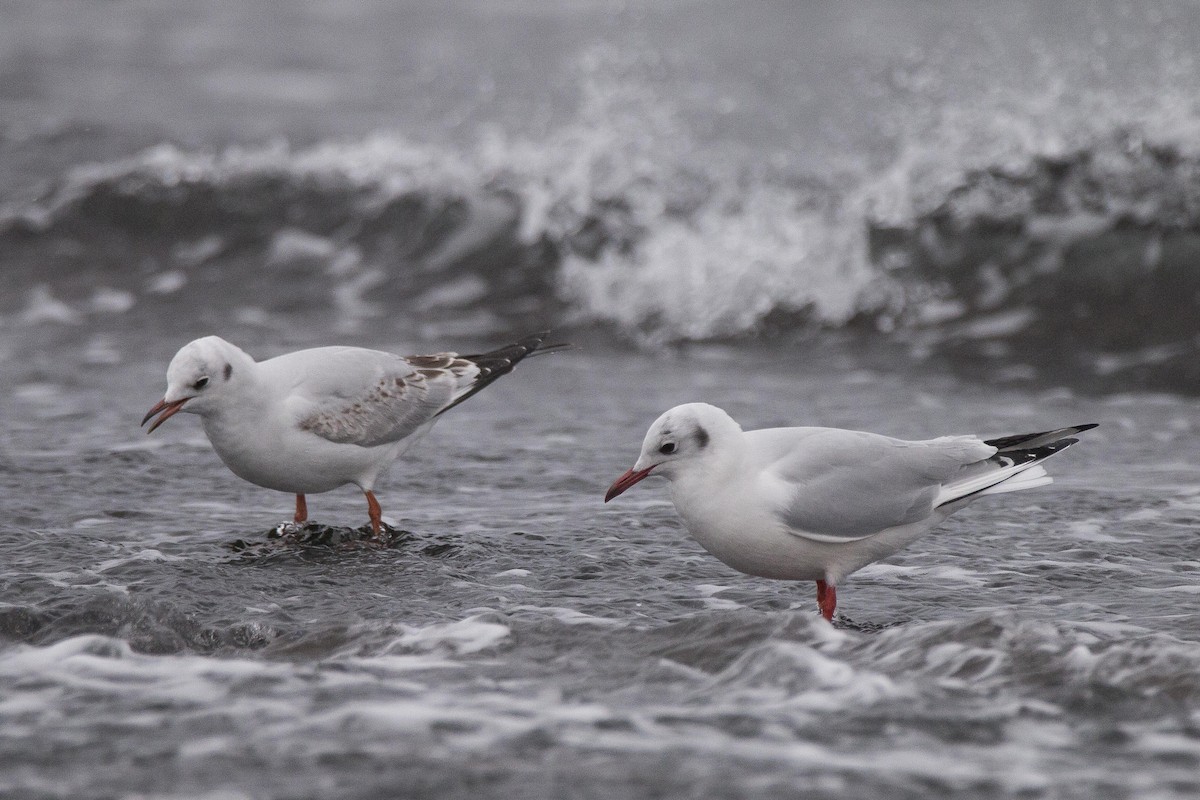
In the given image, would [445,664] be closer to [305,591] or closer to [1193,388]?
[305,591]

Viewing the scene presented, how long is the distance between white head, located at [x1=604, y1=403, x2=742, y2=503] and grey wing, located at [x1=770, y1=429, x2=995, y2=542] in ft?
0.81

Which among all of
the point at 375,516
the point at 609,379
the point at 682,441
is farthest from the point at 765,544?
the point at 609,379

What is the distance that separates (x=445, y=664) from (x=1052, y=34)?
1331 cm

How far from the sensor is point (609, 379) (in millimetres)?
9461

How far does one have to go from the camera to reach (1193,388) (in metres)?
9.04

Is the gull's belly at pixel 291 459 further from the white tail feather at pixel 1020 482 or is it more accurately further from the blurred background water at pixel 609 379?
the white tail feather at pixel 1020 482

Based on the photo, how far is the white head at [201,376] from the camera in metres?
5.73

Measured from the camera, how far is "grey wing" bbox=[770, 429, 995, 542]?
16.9 ft

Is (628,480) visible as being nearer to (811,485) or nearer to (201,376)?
(811,485)

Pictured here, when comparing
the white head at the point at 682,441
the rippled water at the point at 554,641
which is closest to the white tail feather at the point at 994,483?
the rippled water at the point at 554,641

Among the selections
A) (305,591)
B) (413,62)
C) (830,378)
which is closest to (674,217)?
(830,378)

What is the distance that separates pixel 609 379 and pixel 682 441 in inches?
170

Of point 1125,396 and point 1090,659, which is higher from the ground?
point 1125,396

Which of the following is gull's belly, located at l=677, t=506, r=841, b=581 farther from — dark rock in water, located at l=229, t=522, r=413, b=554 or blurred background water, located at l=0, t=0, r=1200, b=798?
dark rock in water, located at l=229, t=522, r=413, b=554
